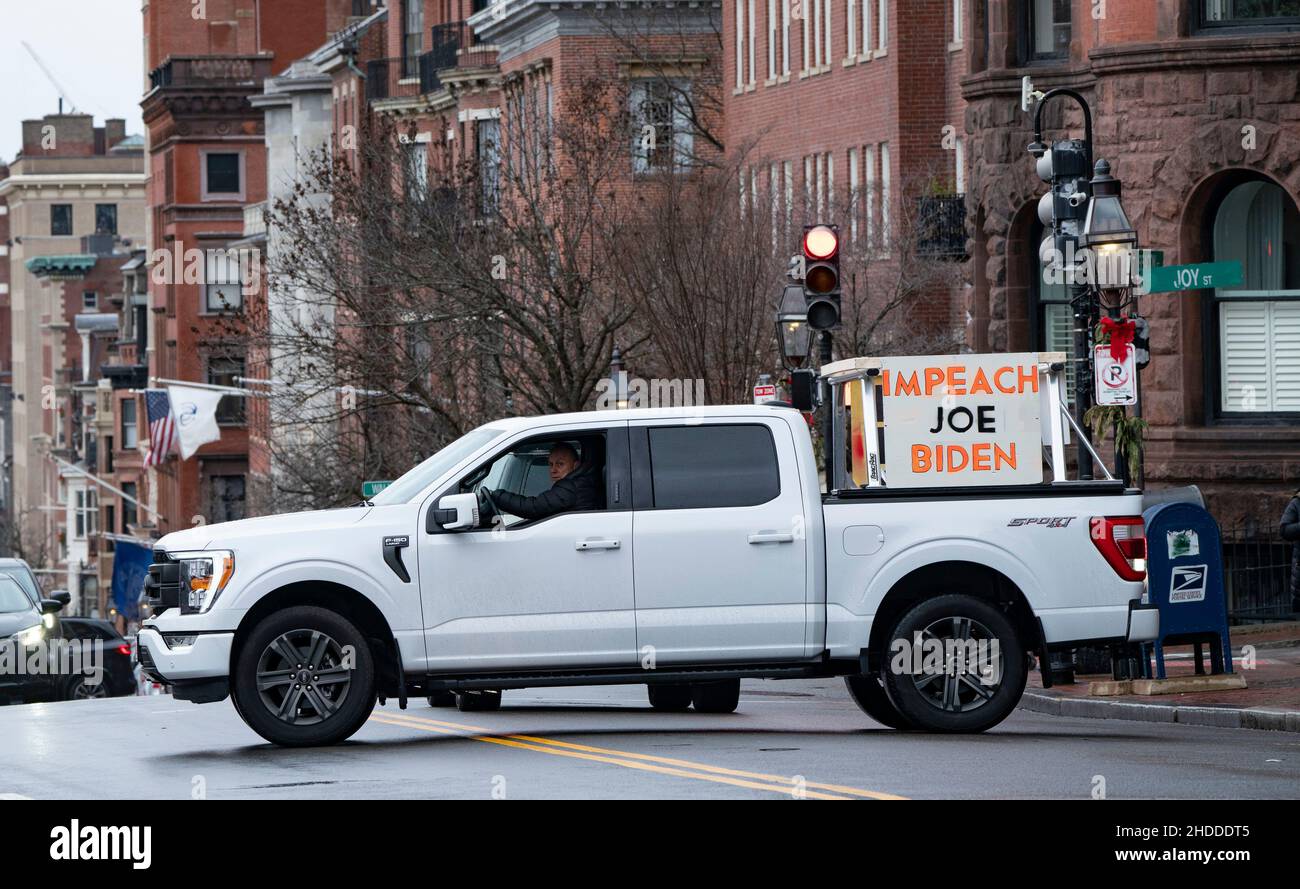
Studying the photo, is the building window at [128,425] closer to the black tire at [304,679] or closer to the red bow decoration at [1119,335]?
the red bow decoration at [1119,335]

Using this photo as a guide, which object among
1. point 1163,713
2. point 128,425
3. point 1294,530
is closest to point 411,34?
point 128,425

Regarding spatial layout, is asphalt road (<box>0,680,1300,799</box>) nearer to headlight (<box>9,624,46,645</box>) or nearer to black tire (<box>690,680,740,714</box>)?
black tire (<box>690,680,740,714</box>)

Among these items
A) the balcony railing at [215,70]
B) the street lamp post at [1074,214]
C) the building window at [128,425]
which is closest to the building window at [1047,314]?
the street lamp post at [1074,214]

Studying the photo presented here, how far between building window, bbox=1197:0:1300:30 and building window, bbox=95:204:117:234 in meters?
120

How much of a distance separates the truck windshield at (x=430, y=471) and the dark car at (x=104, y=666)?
13106 mm

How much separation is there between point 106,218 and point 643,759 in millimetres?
132194

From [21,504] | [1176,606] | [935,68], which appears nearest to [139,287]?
[21,504]

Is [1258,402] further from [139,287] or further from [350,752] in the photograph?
[139,287]

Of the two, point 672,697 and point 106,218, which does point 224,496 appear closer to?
point 106,218

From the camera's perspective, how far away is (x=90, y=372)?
116 meters

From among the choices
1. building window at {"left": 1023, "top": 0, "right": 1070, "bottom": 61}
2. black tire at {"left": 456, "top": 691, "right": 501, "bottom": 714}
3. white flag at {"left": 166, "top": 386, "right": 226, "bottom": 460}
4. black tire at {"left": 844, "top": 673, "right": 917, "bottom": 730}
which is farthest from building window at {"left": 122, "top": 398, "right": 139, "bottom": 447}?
black tire at {"left": 844, "top": 673, "right": 917, "bottom": 730}

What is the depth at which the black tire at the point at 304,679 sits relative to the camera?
14961 mm

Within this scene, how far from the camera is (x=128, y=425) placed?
99.4 meters

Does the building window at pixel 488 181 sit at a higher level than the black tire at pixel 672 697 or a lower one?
higher
